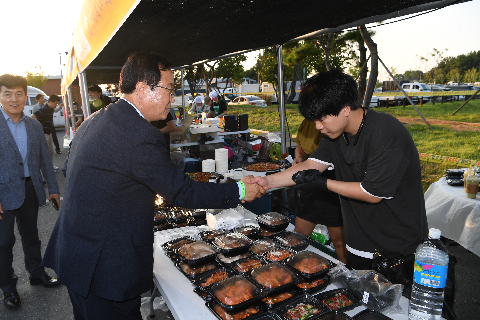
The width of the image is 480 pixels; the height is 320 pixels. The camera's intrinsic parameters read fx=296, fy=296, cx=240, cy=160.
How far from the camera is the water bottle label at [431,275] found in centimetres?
131

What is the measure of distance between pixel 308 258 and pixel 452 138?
1206 cm

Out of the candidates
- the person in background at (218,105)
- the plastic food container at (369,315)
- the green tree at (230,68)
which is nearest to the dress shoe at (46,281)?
the plastic food container at (369,315)

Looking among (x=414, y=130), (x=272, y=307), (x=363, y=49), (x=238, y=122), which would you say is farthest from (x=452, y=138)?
(x=272, y=307)

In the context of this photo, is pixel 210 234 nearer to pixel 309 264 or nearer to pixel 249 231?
pixel 249 231

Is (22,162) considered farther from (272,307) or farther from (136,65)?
(272,307)

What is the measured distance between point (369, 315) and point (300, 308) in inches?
13.4

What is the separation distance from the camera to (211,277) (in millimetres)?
1826

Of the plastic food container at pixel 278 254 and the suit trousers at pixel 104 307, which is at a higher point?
the plastic food container at pixel 278 254

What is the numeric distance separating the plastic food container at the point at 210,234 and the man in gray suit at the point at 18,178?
2.28m

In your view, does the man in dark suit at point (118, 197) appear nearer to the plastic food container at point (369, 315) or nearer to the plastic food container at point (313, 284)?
the plastic food container at point (313, 284)

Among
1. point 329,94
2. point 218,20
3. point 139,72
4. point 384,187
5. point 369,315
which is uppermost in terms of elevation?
point 218,20

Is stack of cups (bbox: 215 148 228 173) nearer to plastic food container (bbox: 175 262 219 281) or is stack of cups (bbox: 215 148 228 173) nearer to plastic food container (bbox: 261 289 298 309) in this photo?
plastic food container (bbox: 175 262 219 281)

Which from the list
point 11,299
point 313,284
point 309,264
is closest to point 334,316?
point 313,284

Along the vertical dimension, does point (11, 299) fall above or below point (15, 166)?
below
